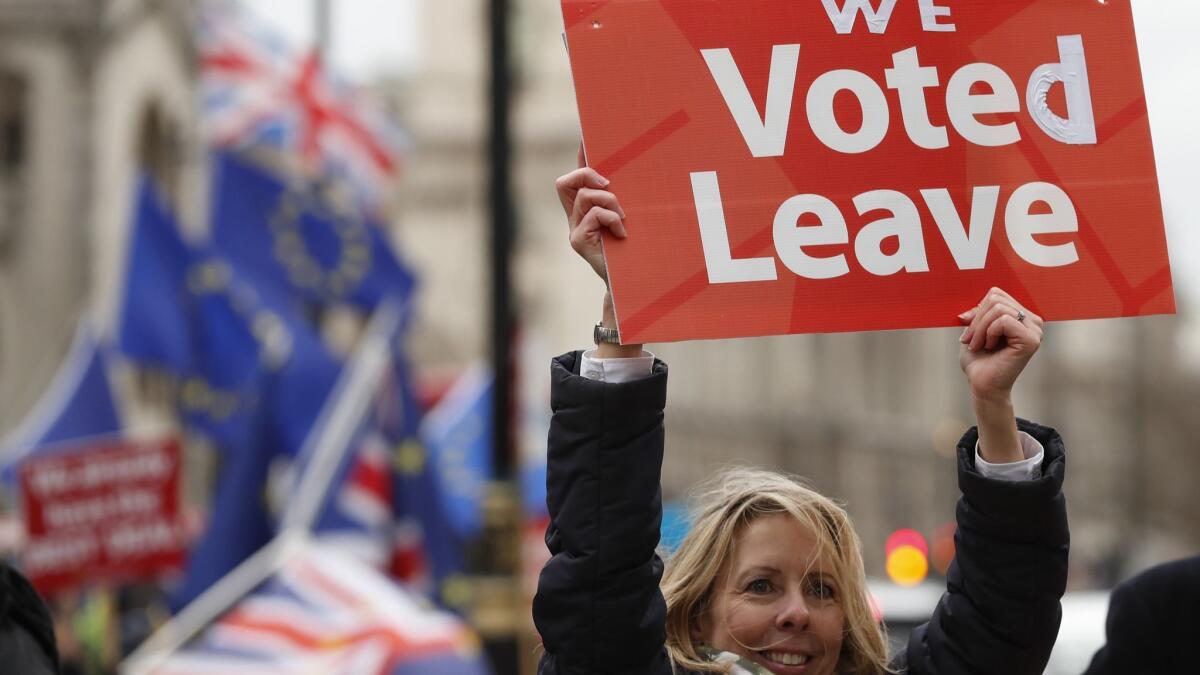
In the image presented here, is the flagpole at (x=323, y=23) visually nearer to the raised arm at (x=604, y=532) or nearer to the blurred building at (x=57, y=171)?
the blurred building at (x=57, y=171)

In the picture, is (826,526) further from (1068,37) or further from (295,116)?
(295,116)

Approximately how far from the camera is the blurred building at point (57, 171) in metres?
24.8

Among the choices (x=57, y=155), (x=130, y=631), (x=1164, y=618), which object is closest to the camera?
(x=1164, y=618)

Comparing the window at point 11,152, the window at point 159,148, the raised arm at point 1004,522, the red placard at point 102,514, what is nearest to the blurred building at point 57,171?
the window at point 11,152

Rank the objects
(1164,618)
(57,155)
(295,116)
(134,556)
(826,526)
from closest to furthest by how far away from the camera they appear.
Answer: (826,526)
(1164,618)
(134,556)
(295,116)
(57,155)

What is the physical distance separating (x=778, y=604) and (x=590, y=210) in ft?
2.30

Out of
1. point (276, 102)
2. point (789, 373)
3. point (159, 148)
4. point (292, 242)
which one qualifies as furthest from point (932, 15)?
point (789, 373)

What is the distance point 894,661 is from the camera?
127 inches

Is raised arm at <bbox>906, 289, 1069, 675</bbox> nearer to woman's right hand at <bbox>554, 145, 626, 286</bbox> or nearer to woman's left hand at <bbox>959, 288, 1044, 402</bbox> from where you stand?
woman's left hand at <bbox>959, 288, 1044, 402</bbox>

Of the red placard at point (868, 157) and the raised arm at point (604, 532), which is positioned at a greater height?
the red placard at point (868, 157)

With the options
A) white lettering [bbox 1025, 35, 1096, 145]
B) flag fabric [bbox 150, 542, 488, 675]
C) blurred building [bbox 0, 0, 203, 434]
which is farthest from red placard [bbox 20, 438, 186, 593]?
blurred building [bbox 0, 0, 203, 434]

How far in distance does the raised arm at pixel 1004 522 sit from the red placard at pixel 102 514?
858 centimetres

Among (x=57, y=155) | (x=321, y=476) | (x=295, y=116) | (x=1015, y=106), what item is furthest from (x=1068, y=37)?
(x=57, y=155)

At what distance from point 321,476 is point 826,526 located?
343 inches
